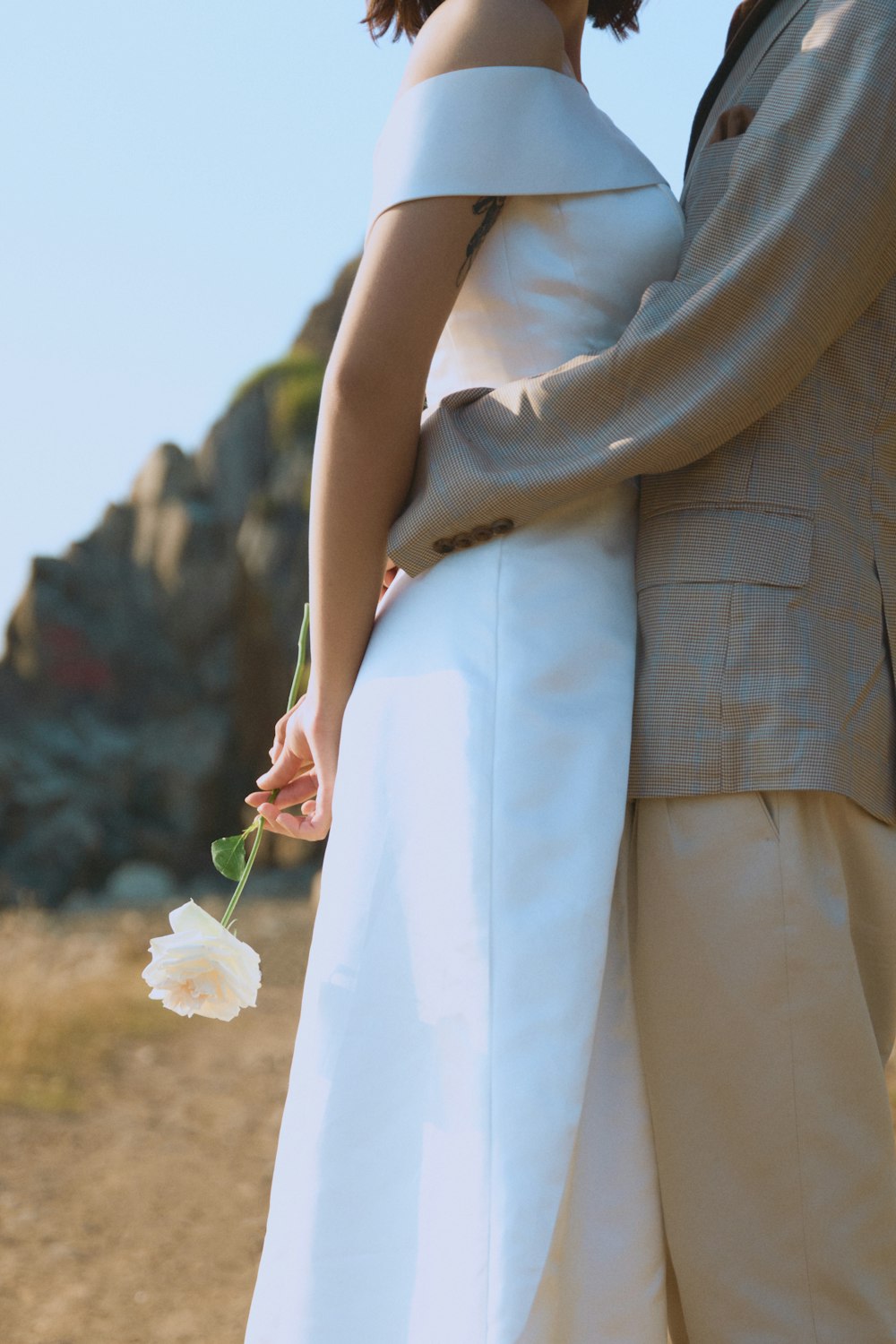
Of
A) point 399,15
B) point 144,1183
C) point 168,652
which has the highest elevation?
point 168,652

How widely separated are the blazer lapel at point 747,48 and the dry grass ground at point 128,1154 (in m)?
2.96

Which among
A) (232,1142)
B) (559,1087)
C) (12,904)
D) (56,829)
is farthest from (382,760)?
(56,829)

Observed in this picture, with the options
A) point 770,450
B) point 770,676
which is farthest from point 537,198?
point 770,676

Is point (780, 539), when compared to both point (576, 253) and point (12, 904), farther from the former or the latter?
point (12, 904)

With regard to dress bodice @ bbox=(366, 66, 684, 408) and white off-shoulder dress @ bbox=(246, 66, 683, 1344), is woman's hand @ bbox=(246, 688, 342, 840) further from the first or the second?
dress bodice @ bbox=(366, 66, 684, 408)

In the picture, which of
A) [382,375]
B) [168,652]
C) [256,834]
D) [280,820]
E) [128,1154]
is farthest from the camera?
[168,652]

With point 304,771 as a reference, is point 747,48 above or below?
above

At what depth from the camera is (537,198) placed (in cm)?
126

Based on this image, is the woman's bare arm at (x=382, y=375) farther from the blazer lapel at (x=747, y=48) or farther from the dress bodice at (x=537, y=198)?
the blazer lapel at (x=747, y=48)

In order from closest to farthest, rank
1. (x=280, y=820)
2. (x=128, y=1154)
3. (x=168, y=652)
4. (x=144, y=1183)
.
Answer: (x=280, y=820) < (x=144, y=1183) < (x=128, y=1154) < (x=168, y=652)

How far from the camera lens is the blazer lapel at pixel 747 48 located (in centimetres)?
126

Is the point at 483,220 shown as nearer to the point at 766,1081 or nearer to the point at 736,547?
the point at 736,547

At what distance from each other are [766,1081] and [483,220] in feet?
2.58

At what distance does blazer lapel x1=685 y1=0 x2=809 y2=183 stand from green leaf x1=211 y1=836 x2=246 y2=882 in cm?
87
